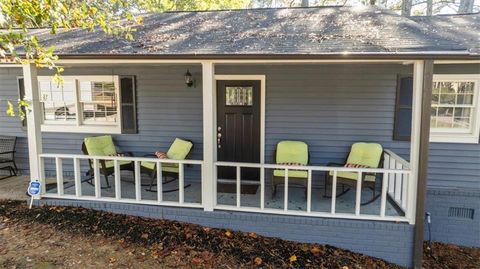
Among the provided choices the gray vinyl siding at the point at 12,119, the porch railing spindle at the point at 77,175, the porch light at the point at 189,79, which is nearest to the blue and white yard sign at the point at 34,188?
the porch railing spindle at the point at 77,175

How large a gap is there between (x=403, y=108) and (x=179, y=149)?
3.76m

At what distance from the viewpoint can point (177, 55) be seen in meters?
3.81

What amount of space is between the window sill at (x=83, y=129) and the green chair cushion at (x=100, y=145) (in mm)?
208

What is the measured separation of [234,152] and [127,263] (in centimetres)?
273

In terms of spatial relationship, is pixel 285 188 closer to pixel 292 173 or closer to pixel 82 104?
pixel 292 173

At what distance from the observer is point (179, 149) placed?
545 centimetres

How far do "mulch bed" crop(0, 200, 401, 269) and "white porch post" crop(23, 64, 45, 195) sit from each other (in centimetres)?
61

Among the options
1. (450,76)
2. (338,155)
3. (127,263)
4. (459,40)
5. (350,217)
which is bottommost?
(127,263)

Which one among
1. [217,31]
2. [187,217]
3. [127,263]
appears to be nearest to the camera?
[127,263]

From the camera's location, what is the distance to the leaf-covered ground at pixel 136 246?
11.6ft

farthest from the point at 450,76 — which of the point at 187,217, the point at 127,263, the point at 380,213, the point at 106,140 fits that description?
the point at 106,140

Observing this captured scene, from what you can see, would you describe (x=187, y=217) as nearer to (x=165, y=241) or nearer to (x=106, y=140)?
(x=165, y=241)

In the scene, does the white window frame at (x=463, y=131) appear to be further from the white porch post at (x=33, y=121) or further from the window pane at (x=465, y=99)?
the white porch post at (x=33, y=121)

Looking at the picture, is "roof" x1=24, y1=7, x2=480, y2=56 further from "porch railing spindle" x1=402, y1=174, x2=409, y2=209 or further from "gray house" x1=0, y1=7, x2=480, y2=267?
"porch railing spindle" x1=402, y1=174, x2=409, y2=209
